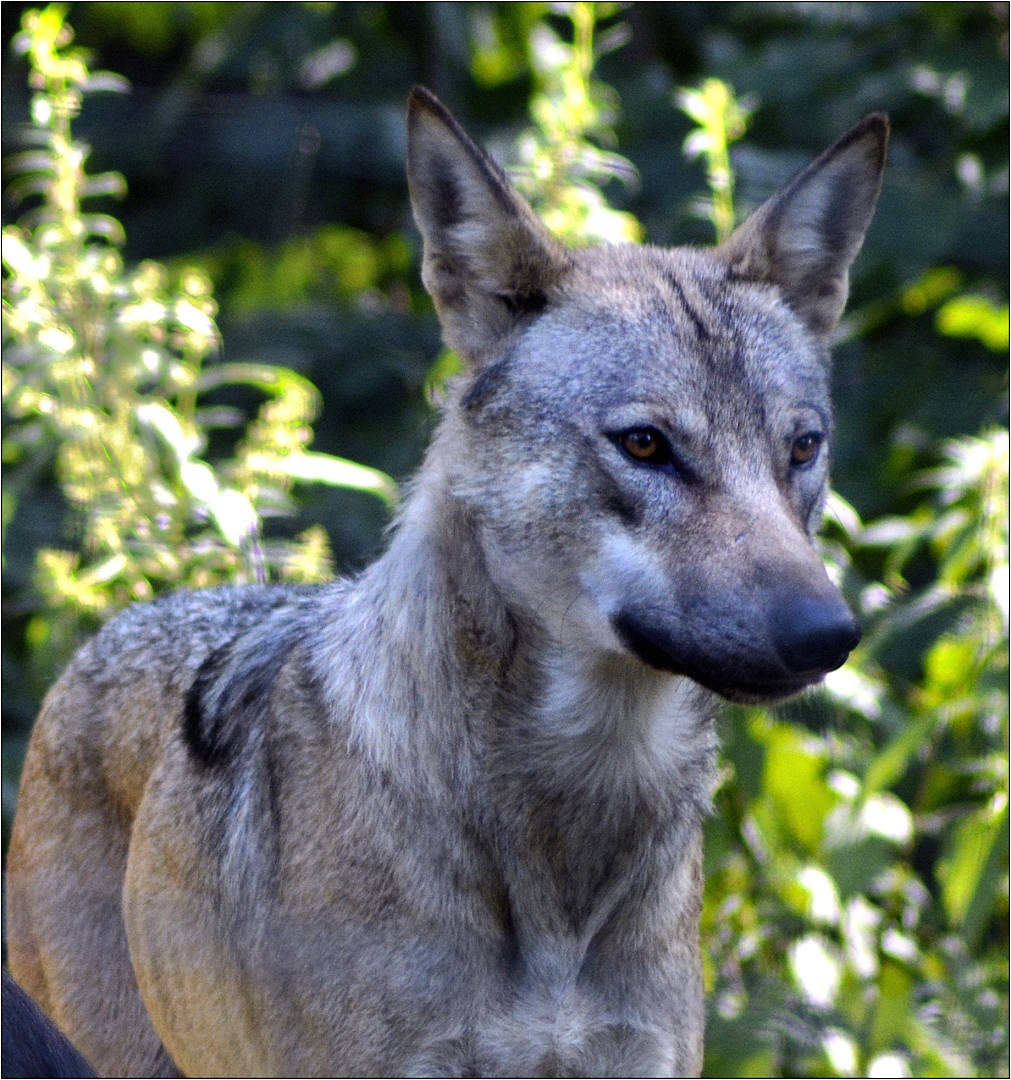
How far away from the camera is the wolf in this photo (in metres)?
2.91

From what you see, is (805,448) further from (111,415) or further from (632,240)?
(111,415)

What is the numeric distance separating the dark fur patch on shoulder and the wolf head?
0.75 metres

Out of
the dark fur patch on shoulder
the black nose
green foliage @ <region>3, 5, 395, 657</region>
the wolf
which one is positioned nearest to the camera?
the black nose

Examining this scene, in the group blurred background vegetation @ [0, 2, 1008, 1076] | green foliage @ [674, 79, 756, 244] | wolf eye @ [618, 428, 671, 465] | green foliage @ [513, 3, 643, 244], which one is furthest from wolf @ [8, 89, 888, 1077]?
green foliage @ [513, 3, 643, 244]

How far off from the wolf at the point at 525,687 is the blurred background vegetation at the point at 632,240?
1123 millimetres

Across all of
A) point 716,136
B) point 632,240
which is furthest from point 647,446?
point 716,136

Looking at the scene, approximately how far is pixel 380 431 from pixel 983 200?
3.06 metres

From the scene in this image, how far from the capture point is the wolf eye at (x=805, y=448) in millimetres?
3109

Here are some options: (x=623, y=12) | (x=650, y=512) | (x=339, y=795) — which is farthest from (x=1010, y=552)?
(x=623, y=12)

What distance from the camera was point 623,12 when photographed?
8.95 m

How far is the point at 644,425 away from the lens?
2.94 metres

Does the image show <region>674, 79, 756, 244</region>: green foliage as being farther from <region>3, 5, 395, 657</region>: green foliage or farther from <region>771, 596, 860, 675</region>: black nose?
<region>771, 596, 860, 675</region>: black nose

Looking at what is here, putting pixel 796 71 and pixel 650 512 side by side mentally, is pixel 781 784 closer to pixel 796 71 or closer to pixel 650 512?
pixel 650 512

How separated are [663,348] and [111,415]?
234 centimetres
